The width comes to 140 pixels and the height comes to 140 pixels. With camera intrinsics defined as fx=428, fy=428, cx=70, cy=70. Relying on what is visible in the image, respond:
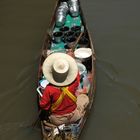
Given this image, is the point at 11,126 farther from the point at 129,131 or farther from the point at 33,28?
the point at 33,28

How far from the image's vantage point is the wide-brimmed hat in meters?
6.39

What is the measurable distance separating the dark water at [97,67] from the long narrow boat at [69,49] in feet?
1.55

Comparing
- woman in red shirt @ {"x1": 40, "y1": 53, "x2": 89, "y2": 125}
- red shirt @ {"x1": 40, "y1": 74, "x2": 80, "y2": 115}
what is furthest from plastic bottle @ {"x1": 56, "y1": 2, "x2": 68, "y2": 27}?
red shirt @ {"x1": 40, "y1": 74, "x2": 80, "y2": 115}

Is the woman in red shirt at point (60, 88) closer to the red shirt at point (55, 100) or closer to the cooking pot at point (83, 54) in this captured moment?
the red shirt at point (55, 100)

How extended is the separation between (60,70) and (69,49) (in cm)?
225

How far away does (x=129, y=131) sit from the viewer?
761 centimetres

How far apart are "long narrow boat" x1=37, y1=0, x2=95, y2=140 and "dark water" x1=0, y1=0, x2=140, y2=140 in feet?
1.55

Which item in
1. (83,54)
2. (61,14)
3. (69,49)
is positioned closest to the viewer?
(83,54)

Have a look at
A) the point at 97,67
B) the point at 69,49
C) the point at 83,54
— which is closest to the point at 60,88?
the point at 83,54

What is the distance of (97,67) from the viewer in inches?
345

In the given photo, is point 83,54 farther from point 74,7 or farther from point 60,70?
point 60,70

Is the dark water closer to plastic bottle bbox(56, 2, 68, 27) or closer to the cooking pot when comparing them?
the cooking pot

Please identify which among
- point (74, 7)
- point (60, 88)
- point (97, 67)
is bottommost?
point (97, 67)

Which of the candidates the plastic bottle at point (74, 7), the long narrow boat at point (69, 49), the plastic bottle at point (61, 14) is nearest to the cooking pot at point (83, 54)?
the long narrow boat at point (69, 49)
